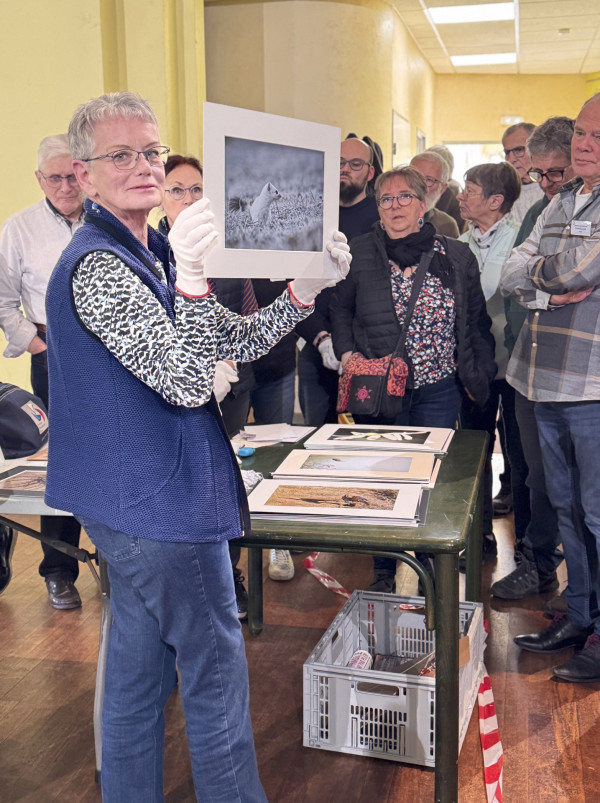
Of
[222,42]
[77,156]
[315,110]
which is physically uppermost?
[222,42]

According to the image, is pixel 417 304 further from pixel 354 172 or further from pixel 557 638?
pixel 557 638

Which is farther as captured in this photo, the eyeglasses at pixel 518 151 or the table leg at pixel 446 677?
the eyeglasses at pixel 518 151

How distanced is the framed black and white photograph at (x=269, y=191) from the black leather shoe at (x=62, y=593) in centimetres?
177

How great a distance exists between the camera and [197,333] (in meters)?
1.20

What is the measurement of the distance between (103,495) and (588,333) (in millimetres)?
1446

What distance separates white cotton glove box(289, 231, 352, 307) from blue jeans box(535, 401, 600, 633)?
916 mm

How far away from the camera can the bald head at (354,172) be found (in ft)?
11.0

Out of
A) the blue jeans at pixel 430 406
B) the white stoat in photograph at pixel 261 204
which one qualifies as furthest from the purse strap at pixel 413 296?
the white stoat in photograph at pixel 261 204

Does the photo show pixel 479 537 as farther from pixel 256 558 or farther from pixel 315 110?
pixel 315 110

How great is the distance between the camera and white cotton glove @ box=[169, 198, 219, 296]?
1.20m

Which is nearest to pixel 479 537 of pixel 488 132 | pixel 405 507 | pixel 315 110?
pixel 405 507

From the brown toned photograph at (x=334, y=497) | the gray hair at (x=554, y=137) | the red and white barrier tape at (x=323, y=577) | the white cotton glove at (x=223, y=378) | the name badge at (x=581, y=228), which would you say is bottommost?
the red and white barrier tape at (x=323, y=577)

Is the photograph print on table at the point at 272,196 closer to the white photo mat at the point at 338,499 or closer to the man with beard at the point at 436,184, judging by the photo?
the white photo mat at the point at 338,499

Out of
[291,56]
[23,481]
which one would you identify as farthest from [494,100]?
[23,481]
